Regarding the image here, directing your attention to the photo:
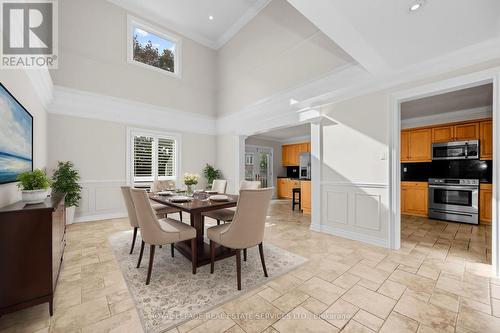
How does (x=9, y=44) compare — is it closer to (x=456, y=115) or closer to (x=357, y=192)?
(x=357, y=192)

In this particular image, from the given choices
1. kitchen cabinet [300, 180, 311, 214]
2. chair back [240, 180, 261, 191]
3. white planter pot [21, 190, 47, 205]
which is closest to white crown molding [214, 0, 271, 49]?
chair back [240, 180, 261, 191]

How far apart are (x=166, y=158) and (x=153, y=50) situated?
9.55ft

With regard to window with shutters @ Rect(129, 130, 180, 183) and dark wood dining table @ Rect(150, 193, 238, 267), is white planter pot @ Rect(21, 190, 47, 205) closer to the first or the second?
dark wood dining table @ Rect(150, 193, 238, 267)

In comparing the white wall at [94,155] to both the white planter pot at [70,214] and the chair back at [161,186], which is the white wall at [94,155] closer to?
the white planter pot at [70,214]

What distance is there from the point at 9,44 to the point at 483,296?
5078 millimetres

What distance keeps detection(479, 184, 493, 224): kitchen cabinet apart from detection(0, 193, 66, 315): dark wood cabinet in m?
6.83

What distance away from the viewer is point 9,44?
2.04 m

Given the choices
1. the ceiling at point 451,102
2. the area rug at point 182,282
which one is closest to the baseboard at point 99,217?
the area rug at point 182,282

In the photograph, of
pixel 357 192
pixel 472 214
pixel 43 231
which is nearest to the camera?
pixel 43 231

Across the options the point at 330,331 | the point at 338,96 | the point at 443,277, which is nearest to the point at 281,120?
the point at 338,96

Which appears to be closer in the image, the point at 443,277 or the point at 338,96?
the point at 443,277

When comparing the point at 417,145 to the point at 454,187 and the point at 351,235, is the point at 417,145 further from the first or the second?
the point at 351,235

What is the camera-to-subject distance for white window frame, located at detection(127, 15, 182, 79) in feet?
16.4

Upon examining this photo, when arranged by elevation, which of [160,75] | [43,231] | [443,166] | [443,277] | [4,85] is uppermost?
[160,75]
